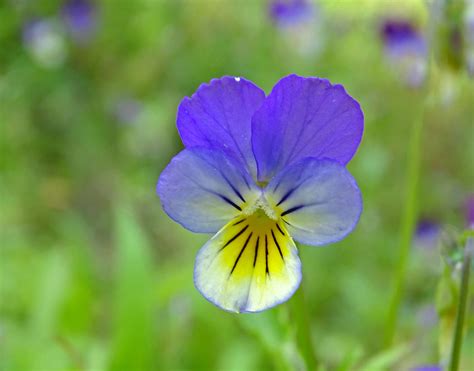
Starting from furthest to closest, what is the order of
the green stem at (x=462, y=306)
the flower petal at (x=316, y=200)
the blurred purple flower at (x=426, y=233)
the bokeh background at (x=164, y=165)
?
the blurred purple flower at (x=426, y=233)
the bokeh background at (x=164, y=165)
the green stem at (x=462, y=306)
the flower petal at (x=316, y=200)

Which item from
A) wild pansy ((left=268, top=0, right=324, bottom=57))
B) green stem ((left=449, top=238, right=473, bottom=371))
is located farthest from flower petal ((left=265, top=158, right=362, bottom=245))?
wild pansy ((left=268, top=0, right=324, bottom=57))

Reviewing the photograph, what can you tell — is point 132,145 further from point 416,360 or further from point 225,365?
point 416,360

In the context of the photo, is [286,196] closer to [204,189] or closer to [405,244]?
[204,189]

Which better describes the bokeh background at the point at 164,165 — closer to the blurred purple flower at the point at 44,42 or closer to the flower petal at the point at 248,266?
the blurred purple flower at the point at 44,42

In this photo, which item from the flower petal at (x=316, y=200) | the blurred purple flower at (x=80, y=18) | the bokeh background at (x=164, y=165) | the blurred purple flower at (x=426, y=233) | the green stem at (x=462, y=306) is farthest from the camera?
the blurred purple flower at (x=80, y=18)

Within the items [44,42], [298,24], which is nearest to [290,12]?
[298,24]

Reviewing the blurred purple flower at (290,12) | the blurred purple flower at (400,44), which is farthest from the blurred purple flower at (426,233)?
the blurred purple flower at (290,12)
